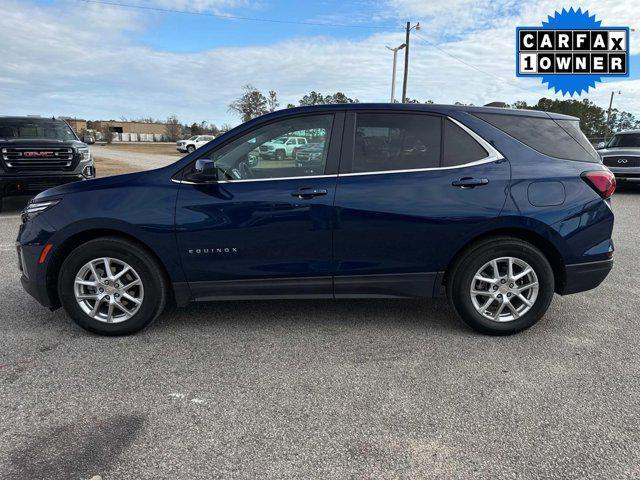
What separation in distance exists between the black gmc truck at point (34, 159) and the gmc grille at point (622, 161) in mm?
13586

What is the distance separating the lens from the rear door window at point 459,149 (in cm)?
363

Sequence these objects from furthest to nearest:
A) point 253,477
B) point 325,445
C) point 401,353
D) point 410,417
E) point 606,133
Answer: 1. point 606,133
2. point 401,353
3. point 410,417
4. point 325,445
5. point 253,477

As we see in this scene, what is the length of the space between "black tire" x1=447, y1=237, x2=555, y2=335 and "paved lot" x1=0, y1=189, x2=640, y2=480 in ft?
0.40

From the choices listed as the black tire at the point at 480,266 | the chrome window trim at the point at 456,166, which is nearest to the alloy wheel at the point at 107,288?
the chrome window trim at the point at 456,166

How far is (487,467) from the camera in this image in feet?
7.36

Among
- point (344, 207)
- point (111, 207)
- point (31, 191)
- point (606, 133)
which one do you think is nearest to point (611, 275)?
point (344, 207)

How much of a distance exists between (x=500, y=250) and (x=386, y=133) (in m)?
1.25

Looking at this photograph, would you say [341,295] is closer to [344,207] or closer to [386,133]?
[344,207]

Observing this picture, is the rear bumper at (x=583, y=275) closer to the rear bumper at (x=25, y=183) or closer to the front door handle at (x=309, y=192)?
the front door handle at (x=309, y=192)

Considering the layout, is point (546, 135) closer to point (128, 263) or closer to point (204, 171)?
point (204, 171)

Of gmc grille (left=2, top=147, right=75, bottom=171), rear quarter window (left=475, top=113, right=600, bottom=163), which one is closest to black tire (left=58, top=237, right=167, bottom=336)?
rear quarter window (left=475, top=113, right=600, bottom=163)

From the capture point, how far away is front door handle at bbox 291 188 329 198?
3510 millimetres

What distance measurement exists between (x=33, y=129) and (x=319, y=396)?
1007 cm

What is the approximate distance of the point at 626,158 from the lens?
44.6 feet
